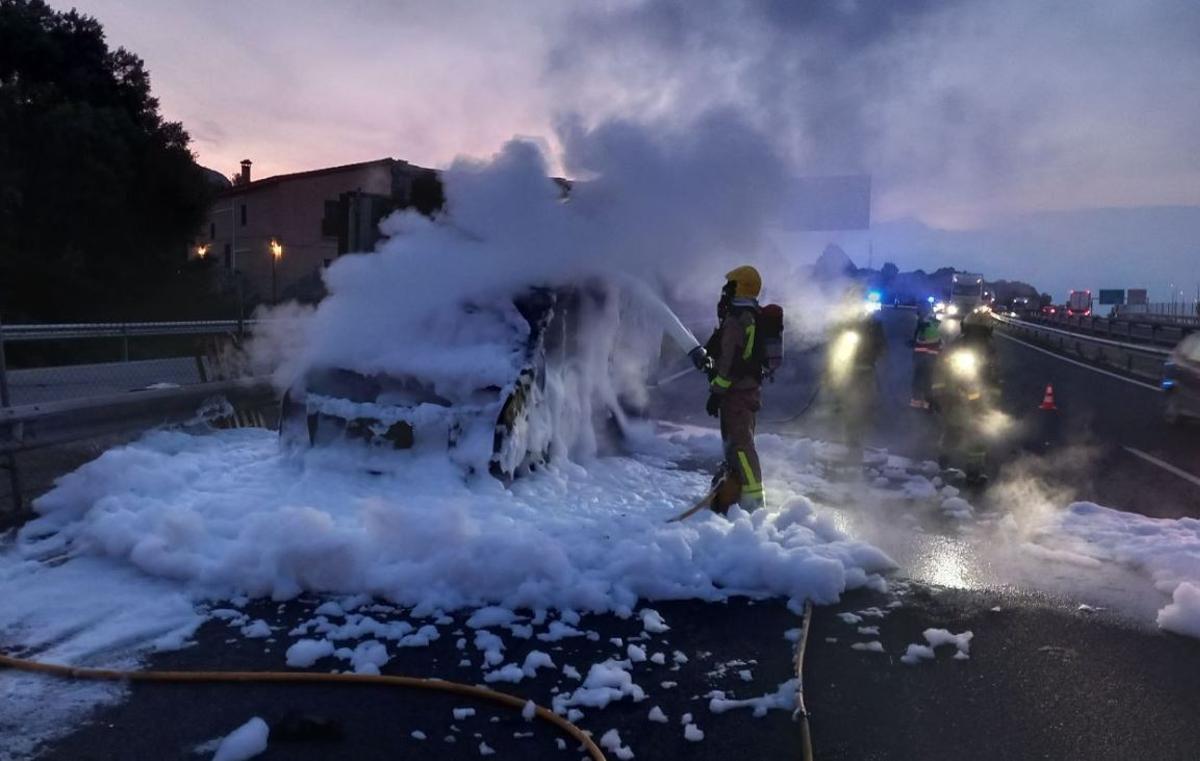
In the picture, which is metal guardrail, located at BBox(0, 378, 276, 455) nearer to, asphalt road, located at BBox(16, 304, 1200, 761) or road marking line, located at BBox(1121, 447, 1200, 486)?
asphalt road, located at BBox(16, 304, 1200, 761)

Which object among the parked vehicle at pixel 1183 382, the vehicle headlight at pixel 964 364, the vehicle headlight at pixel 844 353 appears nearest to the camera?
the vehicle headlight at pixel 964 364

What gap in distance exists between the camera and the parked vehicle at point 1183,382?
1272cm

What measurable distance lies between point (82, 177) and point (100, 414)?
2048cm

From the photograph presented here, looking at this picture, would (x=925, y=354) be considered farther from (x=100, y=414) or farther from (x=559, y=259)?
(x=100, y=414)

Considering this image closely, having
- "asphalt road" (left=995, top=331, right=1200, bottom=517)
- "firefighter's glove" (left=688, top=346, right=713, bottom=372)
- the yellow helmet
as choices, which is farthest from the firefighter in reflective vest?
the yellow helmet

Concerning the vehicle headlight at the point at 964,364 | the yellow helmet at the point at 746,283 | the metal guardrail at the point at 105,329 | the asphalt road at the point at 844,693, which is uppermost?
the yellow helmet at the point at 746,283

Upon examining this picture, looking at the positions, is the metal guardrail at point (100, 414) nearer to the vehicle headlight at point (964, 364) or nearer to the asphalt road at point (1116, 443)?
the vehicle headlight at point (964, 364)

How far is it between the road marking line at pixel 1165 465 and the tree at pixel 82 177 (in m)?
22.9

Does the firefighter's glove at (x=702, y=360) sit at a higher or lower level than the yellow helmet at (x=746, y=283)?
lower

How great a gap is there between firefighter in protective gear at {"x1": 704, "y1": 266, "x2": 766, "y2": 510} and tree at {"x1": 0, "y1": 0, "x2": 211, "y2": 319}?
21.1 metres

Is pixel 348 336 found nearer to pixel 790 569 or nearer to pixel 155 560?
pixel 155 560

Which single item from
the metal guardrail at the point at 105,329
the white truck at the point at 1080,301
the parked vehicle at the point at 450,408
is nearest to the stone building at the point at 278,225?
the metal guardrail at the point at 105,329

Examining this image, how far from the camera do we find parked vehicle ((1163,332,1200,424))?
1272cm

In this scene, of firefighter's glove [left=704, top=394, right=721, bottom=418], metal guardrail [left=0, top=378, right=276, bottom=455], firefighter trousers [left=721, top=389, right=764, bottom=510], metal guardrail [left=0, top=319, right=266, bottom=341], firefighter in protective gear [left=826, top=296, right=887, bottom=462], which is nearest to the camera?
metal guardrail [left=0, top=378, right=276, bottom=455]
